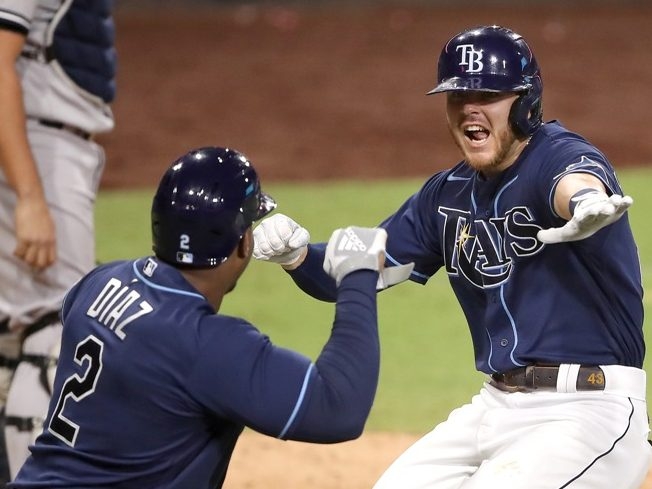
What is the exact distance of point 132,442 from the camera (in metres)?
3.35

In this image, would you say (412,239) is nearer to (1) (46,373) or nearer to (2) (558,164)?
(2) (558,164)

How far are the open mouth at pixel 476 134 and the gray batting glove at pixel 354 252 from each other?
57 centimetres

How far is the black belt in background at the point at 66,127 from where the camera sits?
523 centimetres

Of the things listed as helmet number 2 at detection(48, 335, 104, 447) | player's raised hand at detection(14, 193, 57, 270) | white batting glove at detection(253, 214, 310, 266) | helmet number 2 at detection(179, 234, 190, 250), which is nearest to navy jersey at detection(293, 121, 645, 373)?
white batting glove at detection(253, 214, 310, 266)

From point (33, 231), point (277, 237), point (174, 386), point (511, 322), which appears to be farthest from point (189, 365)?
point (33, 231)

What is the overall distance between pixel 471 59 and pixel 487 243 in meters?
0.56

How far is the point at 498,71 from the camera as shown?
408 centimetres

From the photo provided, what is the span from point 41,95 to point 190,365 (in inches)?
88.5

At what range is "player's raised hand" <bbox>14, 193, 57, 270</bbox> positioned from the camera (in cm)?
489

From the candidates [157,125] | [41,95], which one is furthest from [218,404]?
[157,125]

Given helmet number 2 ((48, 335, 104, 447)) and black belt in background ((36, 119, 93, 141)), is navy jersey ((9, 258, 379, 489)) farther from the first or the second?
black belt in background ((36, 119, 93, 141))

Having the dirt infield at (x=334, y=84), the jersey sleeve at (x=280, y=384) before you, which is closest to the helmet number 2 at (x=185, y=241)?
the jersey sleeve at (x=280, y=384)

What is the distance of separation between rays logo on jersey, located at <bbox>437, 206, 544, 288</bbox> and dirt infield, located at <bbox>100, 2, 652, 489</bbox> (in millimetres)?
7924

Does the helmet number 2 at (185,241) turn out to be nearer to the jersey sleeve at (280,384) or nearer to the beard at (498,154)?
the jersey sleeve at (280,384)
